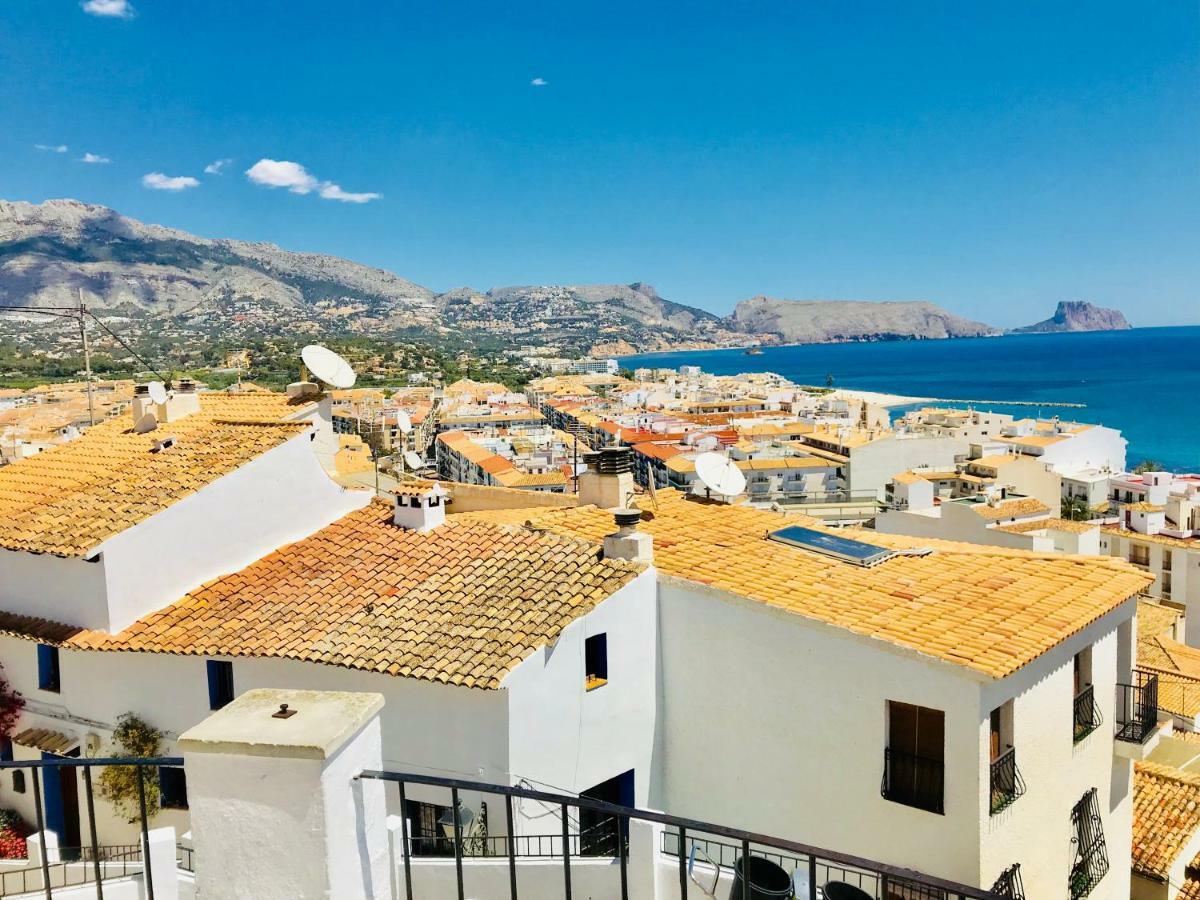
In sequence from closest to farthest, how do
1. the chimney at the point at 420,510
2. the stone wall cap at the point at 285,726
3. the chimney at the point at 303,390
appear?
the stone wall cap at the point at 285,726
the chimney at the point at 420,510
the chimney at the point at 303,390

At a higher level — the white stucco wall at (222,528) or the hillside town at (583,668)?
the white stucco wall at (222,528)

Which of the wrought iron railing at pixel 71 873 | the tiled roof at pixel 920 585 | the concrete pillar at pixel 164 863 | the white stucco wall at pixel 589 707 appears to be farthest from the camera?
the white stucco wall at pixel 589 707

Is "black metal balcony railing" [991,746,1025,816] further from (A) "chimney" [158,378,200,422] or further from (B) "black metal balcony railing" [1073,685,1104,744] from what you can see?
(A) "chimney" [158,378,200,422]

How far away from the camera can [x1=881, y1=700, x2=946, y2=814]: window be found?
27.1 ft

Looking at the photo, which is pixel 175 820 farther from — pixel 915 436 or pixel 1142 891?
pixel 915 436

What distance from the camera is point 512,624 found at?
935cm

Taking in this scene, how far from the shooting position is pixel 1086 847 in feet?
34.0

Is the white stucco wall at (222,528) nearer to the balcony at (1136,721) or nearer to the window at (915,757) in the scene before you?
the window at (915,757)

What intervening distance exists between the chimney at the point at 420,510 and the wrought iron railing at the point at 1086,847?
9112 mm

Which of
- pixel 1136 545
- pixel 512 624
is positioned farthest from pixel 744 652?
pixel 1136 545

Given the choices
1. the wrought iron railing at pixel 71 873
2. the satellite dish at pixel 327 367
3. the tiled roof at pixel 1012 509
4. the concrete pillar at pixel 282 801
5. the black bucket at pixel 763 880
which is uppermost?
the satellite dish at pixel 327 367

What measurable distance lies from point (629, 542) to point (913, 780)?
4.04 metres

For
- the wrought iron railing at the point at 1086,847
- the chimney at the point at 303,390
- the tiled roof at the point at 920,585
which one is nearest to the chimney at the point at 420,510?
the tiled roof at the point at 920,585

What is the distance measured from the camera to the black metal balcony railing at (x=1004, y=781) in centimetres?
834
